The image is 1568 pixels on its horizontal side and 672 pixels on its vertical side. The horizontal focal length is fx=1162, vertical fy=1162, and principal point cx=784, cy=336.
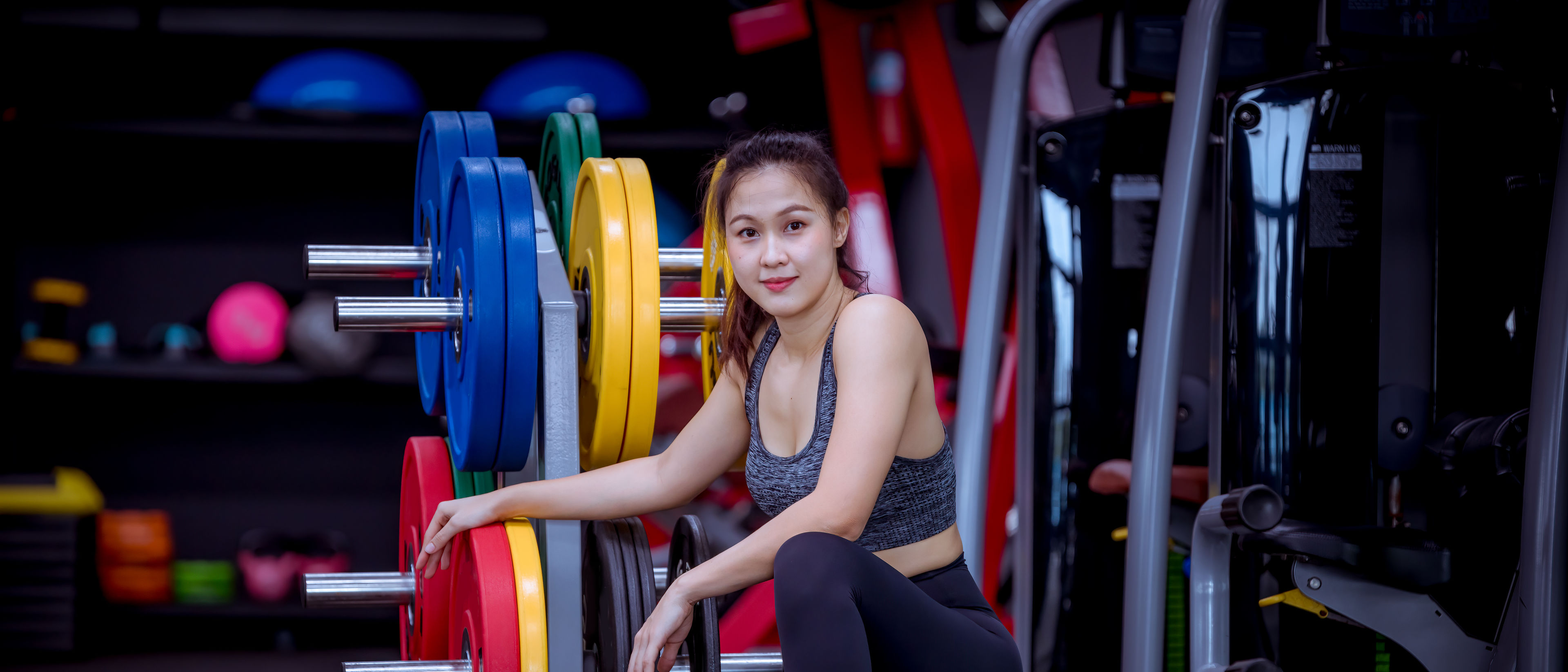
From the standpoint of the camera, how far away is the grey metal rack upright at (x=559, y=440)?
1.39 m

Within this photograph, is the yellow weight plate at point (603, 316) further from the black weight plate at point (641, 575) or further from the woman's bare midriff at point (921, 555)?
the woman's bare midriff at point (921, 555)

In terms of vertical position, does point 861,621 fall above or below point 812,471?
below

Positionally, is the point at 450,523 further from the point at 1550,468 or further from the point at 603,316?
the point at 1550,468

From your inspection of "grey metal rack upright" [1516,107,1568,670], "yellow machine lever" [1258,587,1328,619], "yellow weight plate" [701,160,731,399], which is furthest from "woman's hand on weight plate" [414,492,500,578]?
"grey metal rack upright" [1516,107,1568,670]

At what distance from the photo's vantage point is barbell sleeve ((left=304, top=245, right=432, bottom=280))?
1707 mm

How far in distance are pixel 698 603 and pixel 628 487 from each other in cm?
21

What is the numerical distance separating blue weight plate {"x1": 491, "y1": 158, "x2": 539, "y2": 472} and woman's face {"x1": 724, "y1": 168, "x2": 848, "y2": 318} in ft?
0.89

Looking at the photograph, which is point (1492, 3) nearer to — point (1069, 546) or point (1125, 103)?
point (1125, 103)

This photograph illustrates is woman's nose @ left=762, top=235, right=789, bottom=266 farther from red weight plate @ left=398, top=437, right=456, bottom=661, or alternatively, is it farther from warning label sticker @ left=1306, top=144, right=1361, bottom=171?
warning label sticker @ left=1306, top=144, right=1361, bottom=171

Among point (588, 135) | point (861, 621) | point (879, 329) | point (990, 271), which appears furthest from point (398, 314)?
point (990, 271)

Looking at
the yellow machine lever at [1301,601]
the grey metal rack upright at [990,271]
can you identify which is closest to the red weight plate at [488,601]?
the grey metal rack upright at [990,271]

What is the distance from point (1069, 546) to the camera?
8.02ft

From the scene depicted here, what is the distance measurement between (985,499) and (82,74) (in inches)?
123

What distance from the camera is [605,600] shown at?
4.80ft
